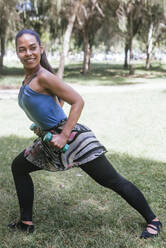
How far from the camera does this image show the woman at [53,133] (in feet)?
7.80

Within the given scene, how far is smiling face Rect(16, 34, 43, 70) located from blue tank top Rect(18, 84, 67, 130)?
179mm

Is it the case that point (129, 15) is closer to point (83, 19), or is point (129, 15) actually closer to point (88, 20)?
point (88, 20)

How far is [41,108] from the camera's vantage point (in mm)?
2441

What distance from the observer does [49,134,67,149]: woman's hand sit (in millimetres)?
2348

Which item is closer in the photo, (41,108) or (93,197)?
(41,108)

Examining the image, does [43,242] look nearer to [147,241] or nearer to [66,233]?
[66,233]

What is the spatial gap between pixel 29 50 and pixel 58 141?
2.32 feet

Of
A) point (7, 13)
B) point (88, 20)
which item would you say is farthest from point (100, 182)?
point (88, 20)

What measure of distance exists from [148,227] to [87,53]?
2024cm

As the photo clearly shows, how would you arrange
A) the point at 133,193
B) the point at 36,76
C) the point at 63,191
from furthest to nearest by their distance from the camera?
the point at 63,191, the point at 133,193, the point at 36,76

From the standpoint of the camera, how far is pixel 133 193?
2664mm

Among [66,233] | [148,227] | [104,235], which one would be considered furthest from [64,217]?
[148,227]

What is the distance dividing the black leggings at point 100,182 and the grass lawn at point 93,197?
24cm

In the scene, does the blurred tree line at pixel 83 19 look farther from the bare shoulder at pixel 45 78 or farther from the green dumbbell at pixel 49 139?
the green dumbbell at pixel 49 139
